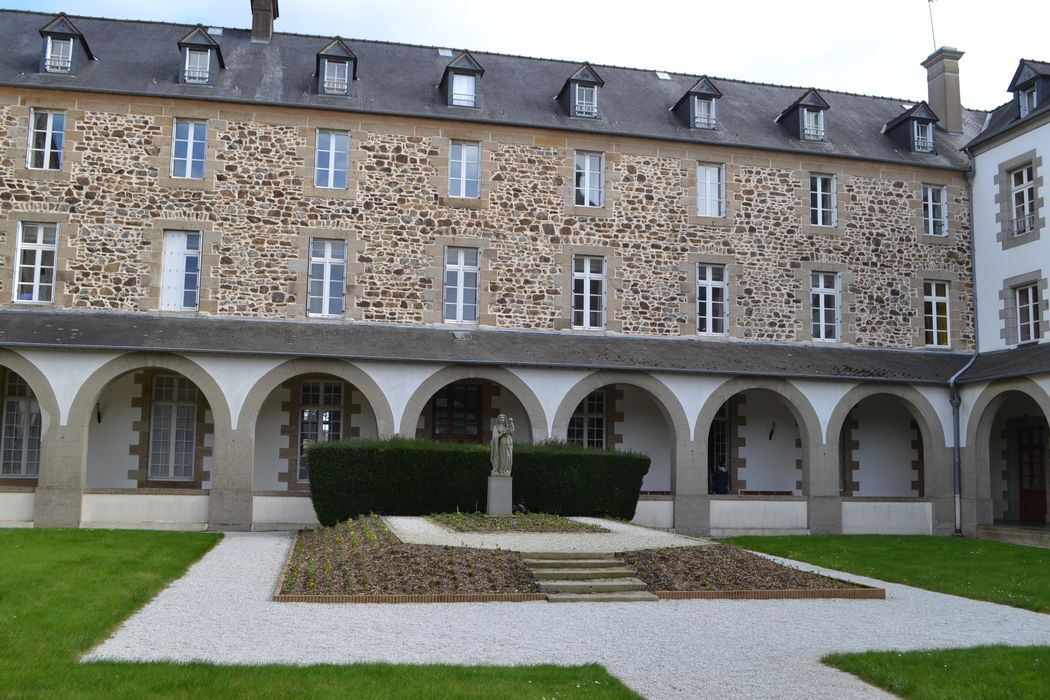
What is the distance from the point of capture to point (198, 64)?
62.6 feet

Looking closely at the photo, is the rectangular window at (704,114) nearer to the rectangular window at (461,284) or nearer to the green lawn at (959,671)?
the rectangular window at (461,284)

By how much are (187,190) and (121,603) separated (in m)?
11.2

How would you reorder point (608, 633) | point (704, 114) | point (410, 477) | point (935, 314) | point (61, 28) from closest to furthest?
point (608, 633) < point (410, 477) < point (61, 28) < point (704, 114) < point (935, 314)

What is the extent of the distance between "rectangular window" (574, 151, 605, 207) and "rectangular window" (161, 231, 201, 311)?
23.5ft

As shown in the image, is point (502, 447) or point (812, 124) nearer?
point (502, 447)

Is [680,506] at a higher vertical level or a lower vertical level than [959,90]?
lower

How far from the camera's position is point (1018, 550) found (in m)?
16.6

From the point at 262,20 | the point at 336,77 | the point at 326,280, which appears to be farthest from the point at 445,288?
the point at 262,20

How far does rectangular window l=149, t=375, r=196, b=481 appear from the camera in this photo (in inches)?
727

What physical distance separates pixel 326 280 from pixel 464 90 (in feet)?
15.3

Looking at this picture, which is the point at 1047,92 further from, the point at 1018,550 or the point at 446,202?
the point at 446,202

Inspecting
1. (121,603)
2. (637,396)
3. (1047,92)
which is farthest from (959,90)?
(121,603)

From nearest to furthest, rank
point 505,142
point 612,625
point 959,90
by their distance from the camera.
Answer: point 612,625
point 505,142
point 959,90

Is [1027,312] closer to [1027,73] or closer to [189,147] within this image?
[1027,73]
